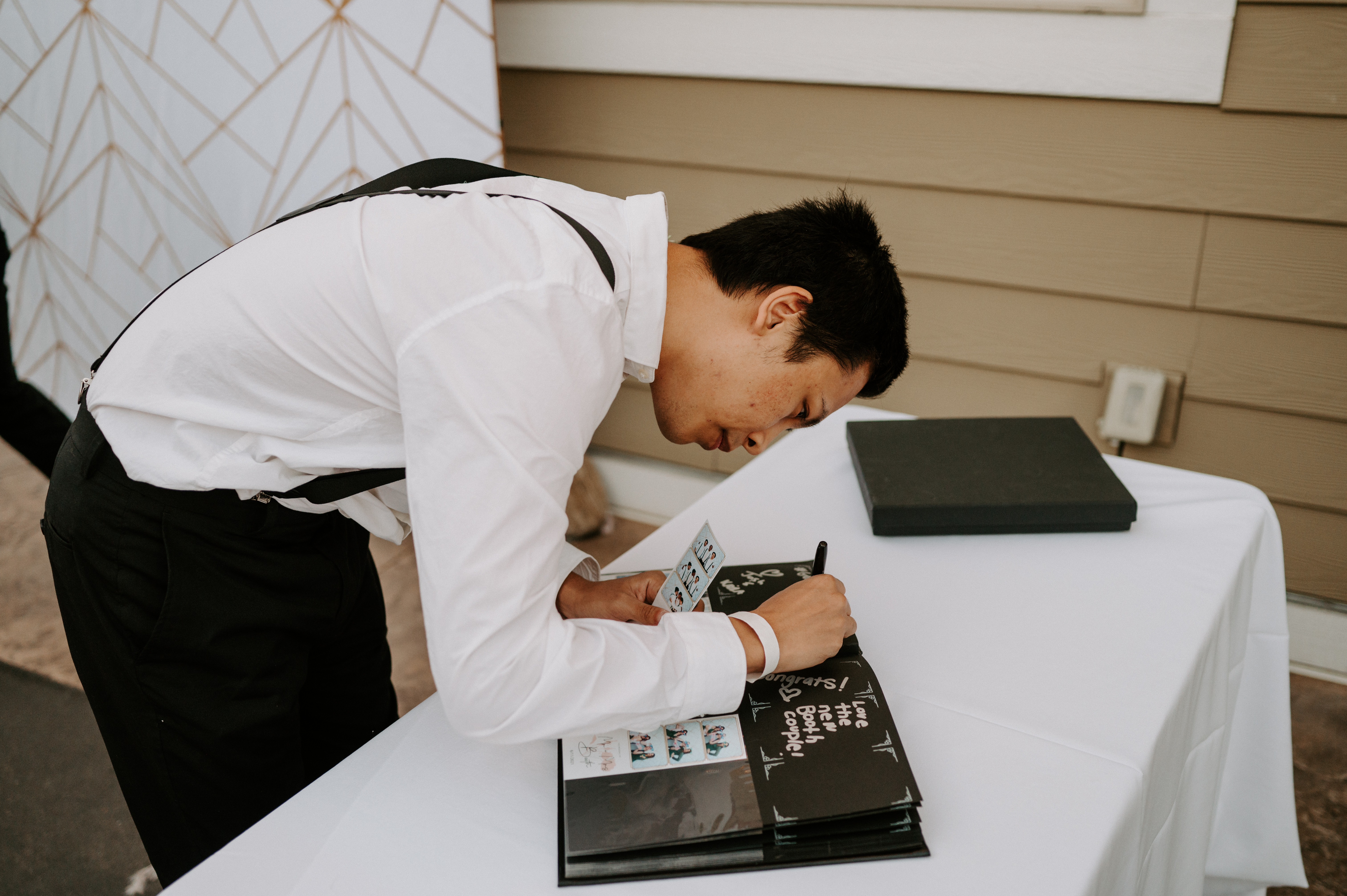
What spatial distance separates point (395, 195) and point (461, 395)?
244 mm

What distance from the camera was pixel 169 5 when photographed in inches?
89.4

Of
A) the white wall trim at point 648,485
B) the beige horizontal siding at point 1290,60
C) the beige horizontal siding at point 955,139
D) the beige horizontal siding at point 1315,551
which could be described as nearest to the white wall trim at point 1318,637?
the beige horizontal siding at point 1315,551

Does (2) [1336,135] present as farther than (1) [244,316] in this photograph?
Yes

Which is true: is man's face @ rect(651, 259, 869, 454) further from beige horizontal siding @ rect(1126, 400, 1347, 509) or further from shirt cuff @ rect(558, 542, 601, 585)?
beige horizontal siding @ rect(1126, 400, 1347, 509)

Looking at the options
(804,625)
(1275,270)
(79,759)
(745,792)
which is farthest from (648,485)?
(745,792)

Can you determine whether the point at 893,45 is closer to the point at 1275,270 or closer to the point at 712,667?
the point at 1275,270

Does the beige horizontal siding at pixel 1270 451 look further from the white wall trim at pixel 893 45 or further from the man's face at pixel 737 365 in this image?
the man's face at pixel 737 365

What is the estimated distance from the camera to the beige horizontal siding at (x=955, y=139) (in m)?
1.82

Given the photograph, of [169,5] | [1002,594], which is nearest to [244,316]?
[1002,594]

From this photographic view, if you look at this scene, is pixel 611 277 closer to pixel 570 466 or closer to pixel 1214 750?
pixel 570 466

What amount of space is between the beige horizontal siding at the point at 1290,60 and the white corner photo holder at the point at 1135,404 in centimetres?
56

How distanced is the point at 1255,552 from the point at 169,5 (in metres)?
2.57

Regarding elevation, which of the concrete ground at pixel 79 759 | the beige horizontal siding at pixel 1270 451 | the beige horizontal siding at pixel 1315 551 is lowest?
the concrete ground at pixel 79 759

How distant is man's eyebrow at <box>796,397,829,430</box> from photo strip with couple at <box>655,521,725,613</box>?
6.2 inches
